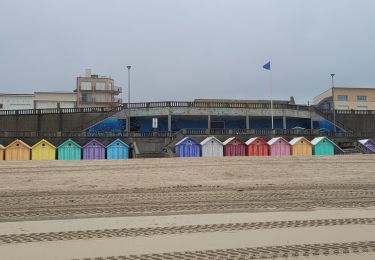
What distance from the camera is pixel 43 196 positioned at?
36.1ft

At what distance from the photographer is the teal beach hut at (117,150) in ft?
101

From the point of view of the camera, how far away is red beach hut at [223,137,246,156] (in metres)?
31.3

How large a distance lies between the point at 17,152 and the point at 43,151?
1.59 meters

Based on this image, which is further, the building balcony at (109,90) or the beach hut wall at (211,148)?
the building balcony at (109,90)

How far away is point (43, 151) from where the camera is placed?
2898 centimetres

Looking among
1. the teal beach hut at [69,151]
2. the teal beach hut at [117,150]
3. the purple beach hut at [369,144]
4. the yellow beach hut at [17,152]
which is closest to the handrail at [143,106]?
the teal beach hut at [117,150]

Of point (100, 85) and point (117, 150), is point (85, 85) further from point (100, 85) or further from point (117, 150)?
point (117, 150)

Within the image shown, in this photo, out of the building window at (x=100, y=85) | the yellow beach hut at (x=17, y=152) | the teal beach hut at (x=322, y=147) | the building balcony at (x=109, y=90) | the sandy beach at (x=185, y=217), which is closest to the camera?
the sandy beach at (x=185, y=217)

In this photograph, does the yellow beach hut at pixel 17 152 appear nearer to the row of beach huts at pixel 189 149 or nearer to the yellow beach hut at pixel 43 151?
the row of beach huts at pixel 189 149

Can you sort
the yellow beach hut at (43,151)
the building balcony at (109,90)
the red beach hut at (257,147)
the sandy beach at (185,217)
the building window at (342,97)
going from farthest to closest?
the building balcony at (109,90), the building window at (342,97), the red beach hut at (257,147), the yellow beach hut at (43,151), the sandy beach at (185,217)

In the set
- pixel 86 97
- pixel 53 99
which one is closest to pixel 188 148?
pixel 53 99

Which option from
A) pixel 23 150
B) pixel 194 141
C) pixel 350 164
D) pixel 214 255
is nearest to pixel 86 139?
pixel 23 150

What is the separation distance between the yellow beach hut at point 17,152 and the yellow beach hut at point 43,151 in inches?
14.5

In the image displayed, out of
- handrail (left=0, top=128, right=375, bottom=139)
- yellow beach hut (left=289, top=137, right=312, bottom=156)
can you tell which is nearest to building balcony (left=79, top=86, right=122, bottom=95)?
handrail (left=0, top=128, right=375, bottom=139)
